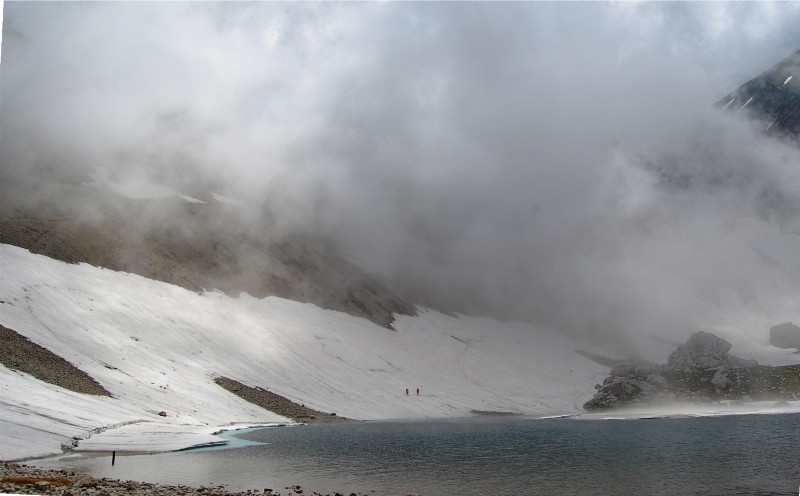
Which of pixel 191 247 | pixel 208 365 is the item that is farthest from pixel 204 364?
pixel 191 247

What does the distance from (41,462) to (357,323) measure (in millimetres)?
80002

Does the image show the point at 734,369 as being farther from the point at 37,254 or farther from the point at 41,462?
the point at 37,254

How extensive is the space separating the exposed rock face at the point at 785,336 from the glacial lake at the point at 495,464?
373 ft

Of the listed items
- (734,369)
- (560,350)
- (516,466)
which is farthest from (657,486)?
(560,350)

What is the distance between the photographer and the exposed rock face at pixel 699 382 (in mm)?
99562

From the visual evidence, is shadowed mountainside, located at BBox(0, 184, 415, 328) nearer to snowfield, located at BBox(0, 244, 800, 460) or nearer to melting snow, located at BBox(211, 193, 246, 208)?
melting snow, located at BBox(211, 193, 246, 208)

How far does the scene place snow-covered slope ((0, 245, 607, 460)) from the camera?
45781 millimetres

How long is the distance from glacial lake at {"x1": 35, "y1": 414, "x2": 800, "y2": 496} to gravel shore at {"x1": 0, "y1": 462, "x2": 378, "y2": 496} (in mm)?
1819

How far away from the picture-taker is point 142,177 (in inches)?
4798

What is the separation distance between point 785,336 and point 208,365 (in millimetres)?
145664

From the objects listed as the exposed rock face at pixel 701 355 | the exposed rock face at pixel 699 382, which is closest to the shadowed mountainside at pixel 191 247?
the exposed rock face at pixel 699 382

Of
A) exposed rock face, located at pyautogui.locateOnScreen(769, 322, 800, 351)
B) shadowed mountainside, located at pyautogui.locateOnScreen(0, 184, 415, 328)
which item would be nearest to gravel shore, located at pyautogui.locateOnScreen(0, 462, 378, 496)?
shadowed mountainside, located at pyautogui.locateOnScreen(0, 184, 415, 328)

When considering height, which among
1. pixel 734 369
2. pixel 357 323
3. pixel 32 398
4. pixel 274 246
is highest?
pixel 274 246

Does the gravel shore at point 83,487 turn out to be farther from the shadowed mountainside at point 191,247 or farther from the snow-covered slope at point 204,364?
the shadowed mountainside at point 191,247
